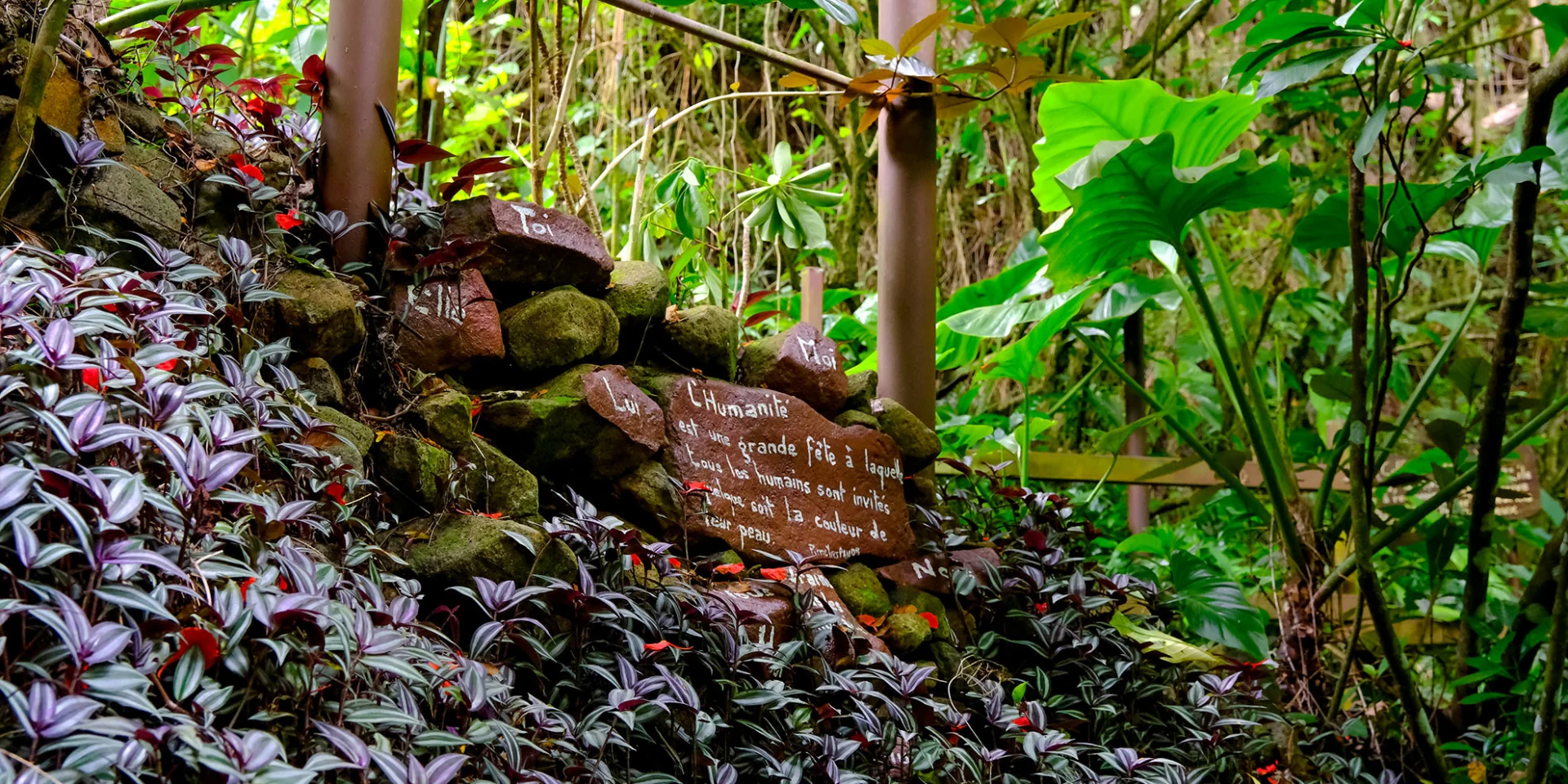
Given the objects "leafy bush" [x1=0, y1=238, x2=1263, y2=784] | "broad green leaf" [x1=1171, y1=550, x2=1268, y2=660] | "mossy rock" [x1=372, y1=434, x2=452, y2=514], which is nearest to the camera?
"leafy bush" [x1=0, y1=238, x2=1263, y2=784]

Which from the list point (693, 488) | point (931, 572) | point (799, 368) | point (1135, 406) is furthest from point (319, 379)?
point (1135, 406)

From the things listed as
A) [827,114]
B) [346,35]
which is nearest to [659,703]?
[346,35]

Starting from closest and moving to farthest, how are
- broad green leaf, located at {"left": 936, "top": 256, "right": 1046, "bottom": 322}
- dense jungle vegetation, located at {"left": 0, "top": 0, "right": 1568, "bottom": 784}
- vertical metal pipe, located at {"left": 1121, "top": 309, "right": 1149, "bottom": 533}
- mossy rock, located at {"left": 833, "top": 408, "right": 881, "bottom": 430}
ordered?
dense jungle vegetation, located at {"left": 0, "top": 0, "right": 1568, "bottom": 784}
mossy rock, located at {"left": 833, "top": 408, "right": 881, "bottom": 430}
broad green leaf, located at {"left": 936, "top": 256, "right": 1046, "bottom": 322}
vertical metal pipe, located at {"left": 1121, "top": 309, "right": 1149, "bottom": 533}

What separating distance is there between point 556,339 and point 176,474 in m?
0.94

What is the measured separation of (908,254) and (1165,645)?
1172mm

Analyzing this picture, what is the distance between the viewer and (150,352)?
1.29 m

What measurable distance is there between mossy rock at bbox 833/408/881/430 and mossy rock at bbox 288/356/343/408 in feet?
3.79

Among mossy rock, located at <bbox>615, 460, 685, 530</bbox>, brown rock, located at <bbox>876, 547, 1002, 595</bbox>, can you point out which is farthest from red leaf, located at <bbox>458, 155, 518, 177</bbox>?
brown rock, located at <bbox>876, 547, 1002, 595</bbox>

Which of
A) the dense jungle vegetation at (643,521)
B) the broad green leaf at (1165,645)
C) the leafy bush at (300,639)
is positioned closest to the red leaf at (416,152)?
the dense jungle vegetation at (643,521)

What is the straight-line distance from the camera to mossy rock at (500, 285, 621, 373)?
80.7 inches

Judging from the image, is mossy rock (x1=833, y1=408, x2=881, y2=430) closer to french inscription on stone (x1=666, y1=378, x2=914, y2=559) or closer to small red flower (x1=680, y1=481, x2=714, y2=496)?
french inscription on stone (x1=666, y1=378, x2=914, y2=559)

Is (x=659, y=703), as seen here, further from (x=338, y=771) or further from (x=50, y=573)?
(x=50, y=573)

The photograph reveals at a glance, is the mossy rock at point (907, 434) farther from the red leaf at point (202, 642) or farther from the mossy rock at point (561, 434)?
the red leaf at point (202, 642)

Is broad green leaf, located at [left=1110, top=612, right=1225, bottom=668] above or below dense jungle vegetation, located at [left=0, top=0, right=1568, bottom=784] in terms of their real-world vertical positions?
below
